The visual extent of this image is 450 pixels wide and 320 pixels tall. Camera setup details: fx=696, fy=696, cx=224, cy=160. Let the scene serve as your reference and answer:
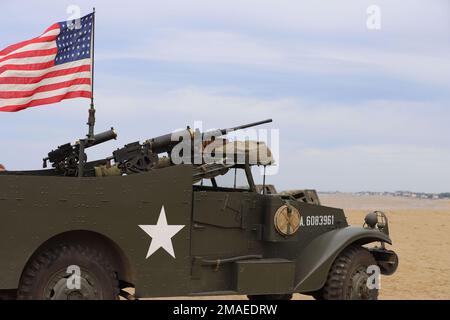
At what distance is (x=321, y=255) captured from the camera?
7703 millimetres

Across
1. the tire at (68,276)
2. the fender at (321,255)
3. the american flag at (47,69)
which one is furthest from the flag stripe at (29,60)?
the fender at (321,255)

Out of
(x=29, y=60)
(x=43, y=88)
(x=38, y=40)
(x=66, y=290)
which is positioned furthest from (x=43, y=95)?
(x=66, y=290)

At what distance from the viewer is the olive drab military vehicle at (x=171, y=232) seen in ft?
20.4

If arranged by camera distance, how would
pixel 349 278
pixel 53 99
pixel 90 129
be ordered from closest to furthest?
pixel 90 129 < pixel 53 99 < pixel 349 278

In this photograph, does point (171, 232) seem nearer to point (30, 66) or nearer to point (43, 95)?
point (43, 95)

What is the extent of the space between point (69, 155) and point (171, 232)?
1.63 meters

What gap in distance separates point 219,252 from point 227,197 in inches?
22.9

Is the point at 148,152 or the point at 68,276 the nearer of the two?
the point at 68,276

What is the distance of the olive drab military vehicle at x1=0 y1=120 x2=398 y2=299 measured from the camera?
6.23m

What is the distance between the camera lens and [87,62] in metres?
7.58

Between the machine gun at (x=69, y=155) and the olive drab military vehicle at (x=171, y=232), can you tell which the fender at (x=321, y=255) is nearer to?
the olive drab military vehicle at (x=171, y=232)

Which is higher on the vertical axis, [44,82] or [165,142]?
[44,82]
